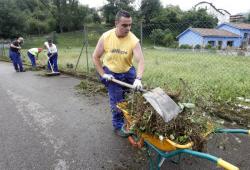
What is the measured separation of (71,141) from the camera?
387 centimetres

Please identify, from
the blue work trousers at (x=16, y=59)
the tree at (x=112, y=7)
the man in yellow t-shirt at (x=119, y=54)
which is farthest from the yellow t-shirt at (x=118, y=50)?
the tree at (x=112, y=7)

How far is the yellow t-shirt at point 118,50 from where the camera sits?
11.2ft

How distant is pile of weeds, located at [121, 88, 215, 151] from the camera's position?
2.38 metres

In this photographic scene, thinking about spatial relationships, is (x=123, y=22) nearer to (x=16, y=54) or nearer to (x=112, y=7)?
(x=16, y=54)

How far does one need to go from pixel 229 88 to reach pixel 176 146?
154 inches

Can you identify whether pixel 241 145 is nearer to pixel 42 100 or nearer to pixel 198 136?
pixel 198 136

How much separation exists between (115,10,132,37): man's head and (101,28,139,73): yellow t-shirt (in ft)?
0.41

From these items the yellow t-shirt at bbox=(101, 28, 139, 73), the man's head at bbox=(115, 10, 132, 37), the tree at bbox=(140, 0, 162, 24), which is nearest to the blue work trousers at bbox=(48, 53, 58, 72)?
the yellow t-shirt at bbox=(101, 28, 139, 73)

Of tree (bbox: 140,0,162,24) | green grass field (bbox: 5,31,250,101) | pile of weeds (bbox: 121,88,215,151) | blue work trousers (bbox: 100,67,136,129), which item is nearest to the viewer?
pile of weeds (bbox: 121,88,215,151)

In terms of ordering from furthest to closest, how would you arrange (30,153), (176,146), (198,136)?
Answer: 1. (30,153)
2. (198,136)
3. (176,146)

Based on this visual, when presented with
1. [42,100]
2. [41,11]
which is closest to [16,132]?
[42,100]

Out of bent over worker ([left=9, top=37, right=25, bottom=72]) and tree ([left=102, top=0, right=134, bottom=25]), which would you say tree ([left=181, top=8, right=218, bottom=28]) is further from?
tree ([left=102, top=0, right=134, bottom=25])

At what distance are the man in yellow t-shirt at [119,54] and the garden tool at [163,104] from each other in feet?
1.87

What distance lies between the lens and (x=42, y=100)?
20.5ft
